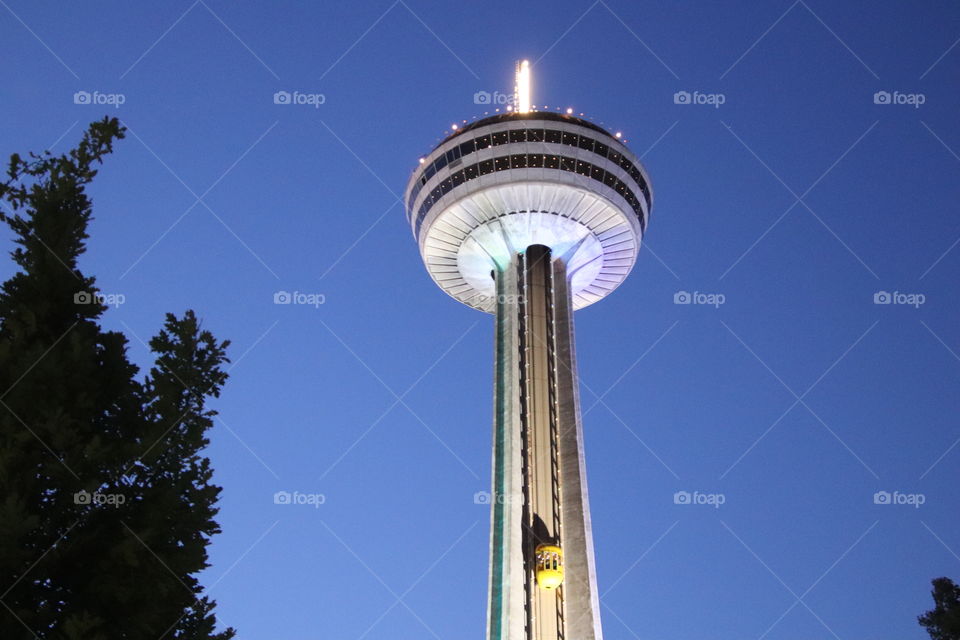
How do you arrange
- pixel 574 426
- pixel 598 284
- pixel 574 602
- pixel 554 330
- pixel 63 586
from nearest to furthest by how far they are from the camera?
pixel 63 586 < pixel 574 602 < pixel 574 426 < pixel 554 330 < pixel 598 284

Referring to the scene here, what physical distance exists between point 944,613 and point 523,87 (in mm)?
46944

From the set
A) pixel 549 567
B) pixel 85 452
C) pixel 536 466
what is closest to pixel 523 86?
pixel 536 466

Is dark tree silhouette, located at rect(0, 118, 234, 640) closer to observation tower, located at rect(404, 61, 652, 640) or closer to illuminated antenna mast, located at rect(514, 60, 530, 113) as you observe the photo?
observation tower, located at rect(404, 61, 652, 640)

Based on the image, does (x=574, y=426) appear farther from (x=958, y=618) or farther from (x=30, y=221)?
(x=30, y=221)

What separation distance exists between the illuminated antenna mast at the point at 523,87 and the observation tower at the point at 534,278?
0.11 metres

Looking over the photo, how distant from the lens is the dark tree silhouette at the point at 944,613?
3017 cm

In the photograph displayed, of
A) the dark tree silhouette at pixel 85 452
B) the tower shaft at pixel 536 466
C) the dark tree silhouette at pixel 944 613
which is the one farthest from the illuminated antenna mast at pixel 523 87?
the dark tree silhouette at pixel 85 452

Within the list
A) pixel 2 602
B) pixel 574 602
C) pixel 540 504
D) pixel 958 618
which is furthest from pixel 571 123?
pixel 2 602

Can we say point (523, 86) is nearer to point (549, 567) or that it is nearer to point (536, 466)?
point (536, 466)

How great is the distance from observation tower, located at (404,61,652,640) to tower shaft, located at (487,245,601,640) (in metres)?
0.07

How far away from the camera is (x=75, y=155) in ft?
41.9

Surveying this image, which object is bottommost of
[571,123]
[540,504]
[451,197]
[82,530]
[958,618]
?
[82,530]

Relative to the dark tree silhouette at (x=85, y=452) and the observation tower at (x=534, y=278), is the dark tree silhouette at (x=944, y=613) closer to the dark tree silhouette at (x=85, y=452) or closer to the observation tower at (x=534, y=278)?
the observation tower at (x=534, y=278)

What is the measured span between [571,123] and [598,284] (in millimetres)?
13253
